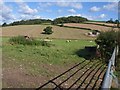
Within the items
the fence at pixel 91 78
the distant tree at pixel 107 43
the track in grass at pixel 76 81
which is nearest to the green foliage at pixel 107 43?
the distant tree at pixel 107 43

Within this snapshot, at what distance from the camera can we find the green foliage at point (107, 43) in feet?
63.5

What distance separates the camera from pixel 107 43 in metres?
19.8

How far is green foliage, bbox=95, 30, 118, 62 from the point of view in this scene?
19.4 meters

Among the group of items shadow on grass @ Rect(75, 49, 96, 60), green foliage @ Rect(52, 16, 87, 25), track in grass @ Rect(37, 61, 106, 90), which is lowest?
shadow on grass @ Rect(75, 49, 96, 60)

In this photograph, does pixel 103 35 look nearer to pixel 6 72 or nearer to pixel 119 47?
pixel 119 47

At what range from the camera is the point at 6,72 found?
12.1 m

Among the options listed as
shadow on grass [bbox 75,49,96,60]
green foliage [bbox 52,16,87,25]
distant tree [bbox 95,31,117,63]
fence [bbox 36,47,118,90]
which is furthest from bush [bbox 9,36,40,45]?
green foliage [bbox 52,16,87,25]

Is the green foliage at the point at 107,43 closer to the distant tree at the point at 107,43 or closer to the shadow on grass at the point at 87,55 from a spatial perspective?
the distant tree at the point at 107,43

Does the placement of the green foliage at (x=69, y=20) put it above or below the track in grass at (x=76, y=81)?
above

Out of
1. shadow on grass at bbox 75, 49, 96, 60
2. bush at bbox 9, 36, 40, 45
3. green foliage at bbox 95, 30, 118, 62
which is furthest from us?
bush at bbox 9, 36, 40, 45

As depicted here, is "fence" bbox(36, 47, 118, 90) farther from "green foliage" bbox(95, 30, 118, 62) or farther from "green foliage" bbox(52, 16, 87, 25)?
"green foliage" bbox(52, 16, 87, 25)

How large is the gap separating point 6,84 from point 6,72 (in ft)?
6.70

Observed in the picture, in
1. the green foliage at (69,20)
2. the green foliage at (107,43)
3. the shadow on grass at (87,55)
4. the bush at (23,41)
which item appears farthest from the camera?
the green foliage at (69,20)

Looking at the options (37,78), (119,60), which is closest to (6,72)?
(37,78)
